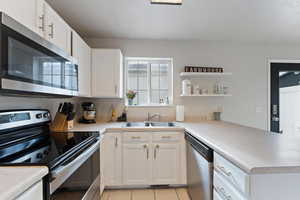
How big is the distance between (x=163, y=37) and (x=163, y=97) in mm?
1025

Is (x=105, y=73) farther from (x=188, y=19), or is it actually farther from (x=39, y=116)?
(x=188, y=19)

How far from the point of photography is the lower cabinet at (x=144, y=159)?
2768 mm

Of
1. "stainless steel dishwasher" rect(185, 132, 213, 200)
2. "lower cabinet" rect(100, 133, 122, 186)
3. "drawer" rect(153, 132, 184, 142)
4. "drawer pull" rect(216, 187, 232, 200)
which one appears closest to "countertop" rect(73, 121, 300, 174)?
"stainless steel dishwasher" rect(185, 132, 213, 200)

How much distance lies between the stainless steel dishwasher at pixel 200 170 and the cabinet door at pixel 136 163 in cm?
60

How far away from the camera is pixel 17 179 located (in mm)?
868

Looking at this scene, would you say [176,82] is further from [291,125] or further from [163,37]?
[291,125]

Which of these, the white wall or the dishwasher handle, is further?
the white wall

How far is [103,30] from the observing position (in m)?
3.08

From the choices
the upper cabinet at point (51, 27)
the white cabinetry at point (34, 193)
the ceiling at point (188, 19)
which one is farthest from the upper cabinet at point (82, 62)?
the white cabinetry at point (34, 193)

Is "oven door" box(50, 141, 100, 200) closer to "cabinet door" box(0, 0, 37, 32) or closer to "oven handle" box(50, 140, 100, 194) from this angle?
"oven handle" box(50, 140, 100, 194)

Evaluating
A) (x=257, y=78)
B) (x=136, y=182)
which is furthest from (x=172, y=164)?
(x=257, y=78)

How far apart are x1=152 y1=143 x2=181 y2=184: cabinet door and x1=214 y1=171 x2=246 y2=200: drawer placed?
1200mm

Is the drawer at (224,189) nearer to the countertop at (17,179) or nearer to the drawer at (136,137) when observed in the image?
the countertop at (17,179)

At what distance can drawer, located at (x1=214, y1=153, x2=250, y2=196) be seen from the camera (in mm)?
1129
